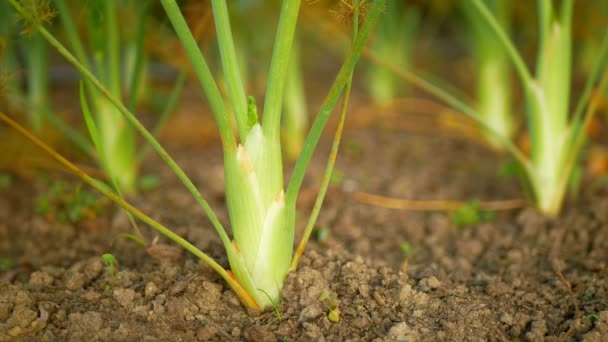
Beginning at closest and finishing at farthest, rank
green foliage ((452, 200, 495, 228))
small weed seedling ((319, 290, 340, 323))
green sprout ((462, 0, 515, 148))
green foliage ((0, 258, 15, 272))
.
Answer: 1. small weed seedling ((319, 290, 340, 323))
2. green foliage ((0, 258, 15, 272))
3. green foliage ((452, 200, 495, 228))
4. green sprout ((462, 0, 515, 148))

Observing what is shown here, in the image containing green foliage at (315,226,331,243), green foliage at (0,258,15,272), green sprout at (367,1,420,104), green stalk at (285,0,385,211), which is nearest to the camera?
green stalk at (285,0,385,211)

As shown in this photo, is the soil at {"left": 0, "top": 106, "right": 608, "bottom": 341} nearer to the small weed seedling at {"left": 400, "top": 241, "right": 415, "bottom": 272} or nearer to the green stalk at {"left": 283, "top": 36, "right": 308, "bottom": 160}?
the small weed seedling at {"left": 400, "top": 241, "right": 415, "bottom": 272}

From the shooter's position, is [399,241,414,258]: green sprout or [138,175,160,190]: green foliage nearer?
[399,241,414,258]: green sprout

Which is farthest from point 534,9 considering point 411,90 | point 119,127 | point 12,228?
point 12,228

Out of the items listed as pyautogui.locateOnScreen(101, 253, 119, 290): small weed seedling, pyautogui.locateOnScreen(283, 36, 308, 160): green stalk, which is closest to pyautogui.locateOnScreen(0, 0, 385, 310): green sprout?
pyautogui.locateOnScreen(101, 253, 119, 290): small weed seedling

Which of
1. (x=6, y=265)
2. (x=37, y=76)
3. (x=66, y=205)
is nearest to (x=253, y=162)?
(x=6, y=265)

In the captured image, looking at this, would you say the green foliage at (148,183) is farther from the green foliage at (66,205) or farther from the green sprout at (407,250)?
the green sprout at (407,250)

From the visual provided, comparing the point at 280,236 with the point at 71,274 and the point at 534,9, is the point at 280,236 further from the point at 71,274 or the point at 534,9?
the point at 534,9
